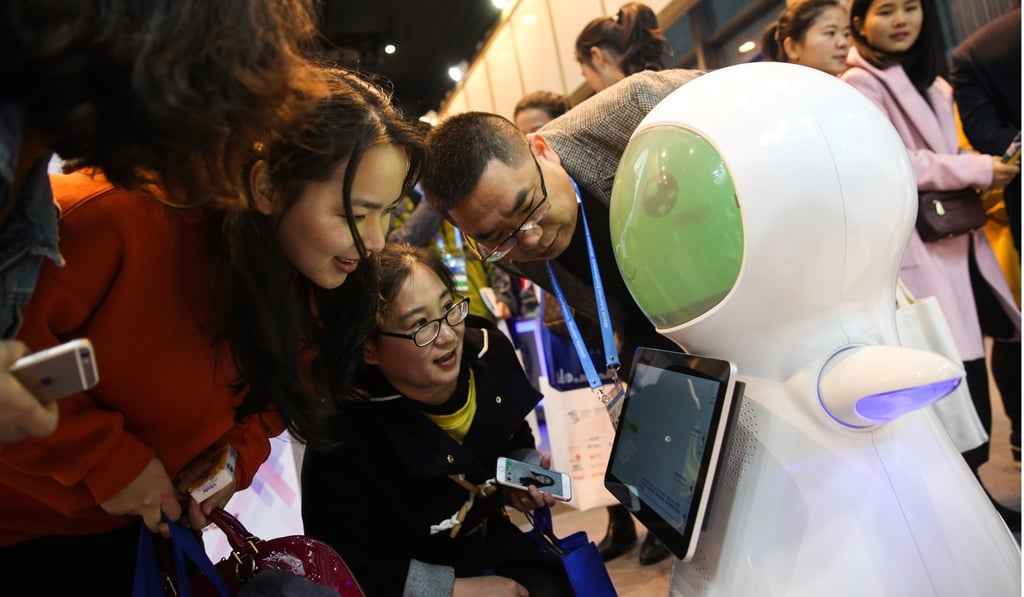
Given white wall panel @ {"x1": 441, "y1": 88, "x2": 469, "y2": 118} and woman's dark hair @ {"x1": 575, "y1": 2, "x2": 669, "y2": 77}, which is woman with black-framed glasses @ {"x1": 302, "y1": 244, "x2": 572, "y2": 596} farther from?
white wall panel @ {"x1": 441, "y1": 88, "x2": 469, "y2": 118}

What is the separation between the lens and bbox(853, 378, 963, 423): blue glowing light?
2.30ft

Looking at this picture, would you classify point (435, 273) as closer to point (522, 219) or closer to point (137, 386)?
point (522, 219)

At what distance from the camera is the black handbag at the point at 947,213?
1633 mm

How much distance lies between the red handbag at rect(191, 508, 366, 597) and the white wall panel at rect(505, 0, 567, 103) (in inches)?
160

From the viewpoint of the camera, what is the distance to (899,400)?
73cm

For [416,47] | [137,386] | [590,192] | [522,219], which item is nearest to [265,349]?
[137,386]

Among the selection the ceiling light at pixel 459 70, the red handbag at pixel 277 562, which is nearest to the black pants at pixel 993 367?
the red handbag at pixel 277 562

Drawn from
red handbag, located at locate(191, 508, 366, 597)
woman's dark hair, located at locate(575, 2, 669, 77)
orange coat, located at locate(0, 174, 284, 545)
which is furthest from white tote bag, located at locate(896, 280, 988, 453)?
woman's dark hair, located at locate(575, 2, 669, 77)

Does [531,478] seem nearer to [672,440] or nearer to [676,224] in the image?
[672,440]

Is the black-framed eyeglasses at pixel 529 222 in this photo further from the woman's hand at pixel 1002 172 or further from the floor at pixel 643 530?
the woman's hand at pixel 1002 172

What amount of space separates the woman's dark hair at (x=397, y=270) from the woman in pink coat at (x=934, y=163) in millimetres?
1087

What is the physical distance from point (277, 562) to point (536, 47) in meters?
4.56

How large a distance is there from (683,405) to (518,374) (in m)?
0.64

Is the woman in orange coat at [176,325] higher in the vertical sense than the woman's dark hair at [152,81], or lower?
lower
